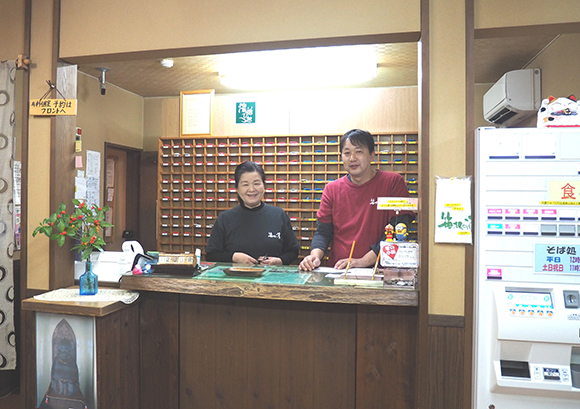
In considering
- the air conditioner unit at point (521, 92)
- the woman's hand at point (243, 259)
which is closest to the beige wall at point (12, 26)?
the woman's hand at point (243, 259)

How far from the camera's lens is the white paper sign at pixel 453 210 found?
186 cm

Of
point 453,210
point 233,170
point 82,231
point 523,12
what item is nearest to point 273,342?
point 453,210

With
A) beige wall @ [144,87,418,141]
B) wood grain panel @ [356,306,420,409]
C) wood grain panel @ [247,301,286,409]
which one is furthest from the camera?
beige wall @ [144,87,418,141]

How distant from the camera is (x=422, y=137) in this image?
6.28ft

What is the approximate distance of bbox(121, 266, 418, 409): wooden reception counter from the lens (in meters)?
2.00

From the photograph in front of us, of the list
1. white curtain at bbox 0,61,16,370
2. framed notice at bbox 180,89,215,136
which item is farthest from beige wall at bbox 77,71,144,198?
white curtain at bbox 0,61,16,370

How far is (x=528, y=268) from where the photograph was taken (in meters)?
1.75

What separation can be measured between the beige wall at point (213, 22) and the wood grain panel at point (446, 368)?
140 centimetres

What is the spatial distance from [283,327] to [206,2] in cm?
171

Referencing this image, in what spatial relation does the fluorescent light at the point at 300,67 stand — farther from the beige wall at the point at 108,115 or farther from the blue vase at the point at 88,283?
the blue vase at the point at 88,283

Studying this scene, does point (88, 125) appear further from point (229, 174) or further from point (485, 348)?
point (485, 348)

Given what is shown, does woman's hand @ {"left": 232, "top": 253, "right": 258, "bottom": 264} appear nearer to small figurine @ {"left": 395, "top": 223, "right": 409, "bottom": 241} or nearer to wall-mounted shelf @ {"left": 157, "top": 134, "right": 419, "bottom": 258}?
small figurine @ {"left": 395, "top": 223, "right": 409, "bottom": 241}

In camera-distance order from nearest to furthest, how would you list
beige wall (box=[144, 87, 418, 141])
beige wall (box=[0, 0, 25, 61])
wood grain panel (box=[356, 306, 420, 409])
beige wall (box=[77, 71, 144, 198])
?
wood grain panel (box=[356, 306, 420, 409]), beige wall (box=[0, 0, 25, 61]), beige wall (box=[144, 87, 418, 141]), beige wall (box=[77, 71, 144, 198])

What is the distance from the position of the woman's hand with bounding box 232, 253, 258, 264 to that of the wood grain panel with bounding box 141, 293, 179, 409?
0.49m
